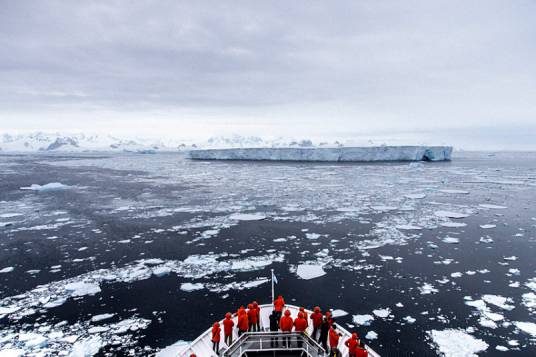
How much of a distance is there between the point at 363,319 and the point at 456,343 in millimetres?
1878

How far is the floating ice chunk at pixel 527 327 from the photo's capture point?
7.02 metres

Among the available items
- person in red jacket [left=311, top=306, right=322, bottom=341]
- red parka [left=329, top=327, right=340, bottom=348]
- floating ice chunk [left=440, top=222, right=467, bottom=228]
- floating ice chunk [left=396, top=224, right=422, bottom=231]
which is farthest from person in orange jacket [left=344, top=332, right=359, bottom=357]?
floating ice chunk [left=440, top=222, right=467, bottom=228]

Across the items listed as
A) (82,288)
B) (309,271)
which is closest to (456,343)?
(309,271)

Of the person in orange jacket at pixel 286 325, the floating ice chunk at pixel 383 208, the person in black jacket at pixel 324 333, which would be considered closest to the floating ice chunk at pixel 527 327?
the person in black jacket at pixel 324 333

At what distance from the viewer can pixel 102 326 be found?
23.9ft

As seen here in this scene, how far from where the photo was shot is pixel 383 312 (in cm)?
781

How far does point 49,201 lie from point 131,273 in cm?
1626

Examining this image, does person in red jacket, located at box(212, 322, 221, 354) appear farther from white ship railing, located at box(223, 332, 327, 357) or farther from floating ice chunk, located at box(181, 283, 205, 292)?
floating ice chunk, located at box(181, 283, 205, 292)

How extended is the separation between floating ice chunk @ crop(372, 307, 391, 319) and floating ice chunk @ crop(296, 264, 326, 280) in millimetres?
2325

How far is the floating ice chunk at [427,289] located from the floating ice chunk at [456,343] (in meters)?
1.70

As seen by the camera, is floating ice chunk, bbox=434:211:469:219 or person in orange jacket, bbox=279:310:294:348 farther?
floating ice chunk, bbox=434:211:469:219

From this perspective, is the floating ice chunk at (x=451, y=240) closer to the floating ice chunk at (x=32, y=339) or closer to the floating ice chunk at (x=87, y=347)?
the floating ice chunk at (x=87, y=347)

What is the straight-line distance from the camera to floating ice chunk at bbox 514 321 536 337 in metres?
7.02

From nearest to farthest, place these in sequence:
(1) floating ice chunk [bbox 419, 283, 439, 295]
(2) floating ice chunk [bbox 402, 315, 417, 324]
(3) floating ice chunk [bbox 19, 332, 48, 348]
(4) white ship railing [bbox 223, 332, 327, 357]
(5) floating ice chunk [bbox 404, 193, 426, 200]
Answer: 1. (4) white ship railing [bbox 223, 332, 327, 357]
2. (3) floating ice chunk [bbox 19, 332, 48, 348]
3. (2) floating ice chunk [bbox 402, 315, 417, 324]
4. (1) floating ice chunk [bbox 419, 283, 439, 295]
5. (5) floating ice chunk [bbox 404, 193, 426, 200]
